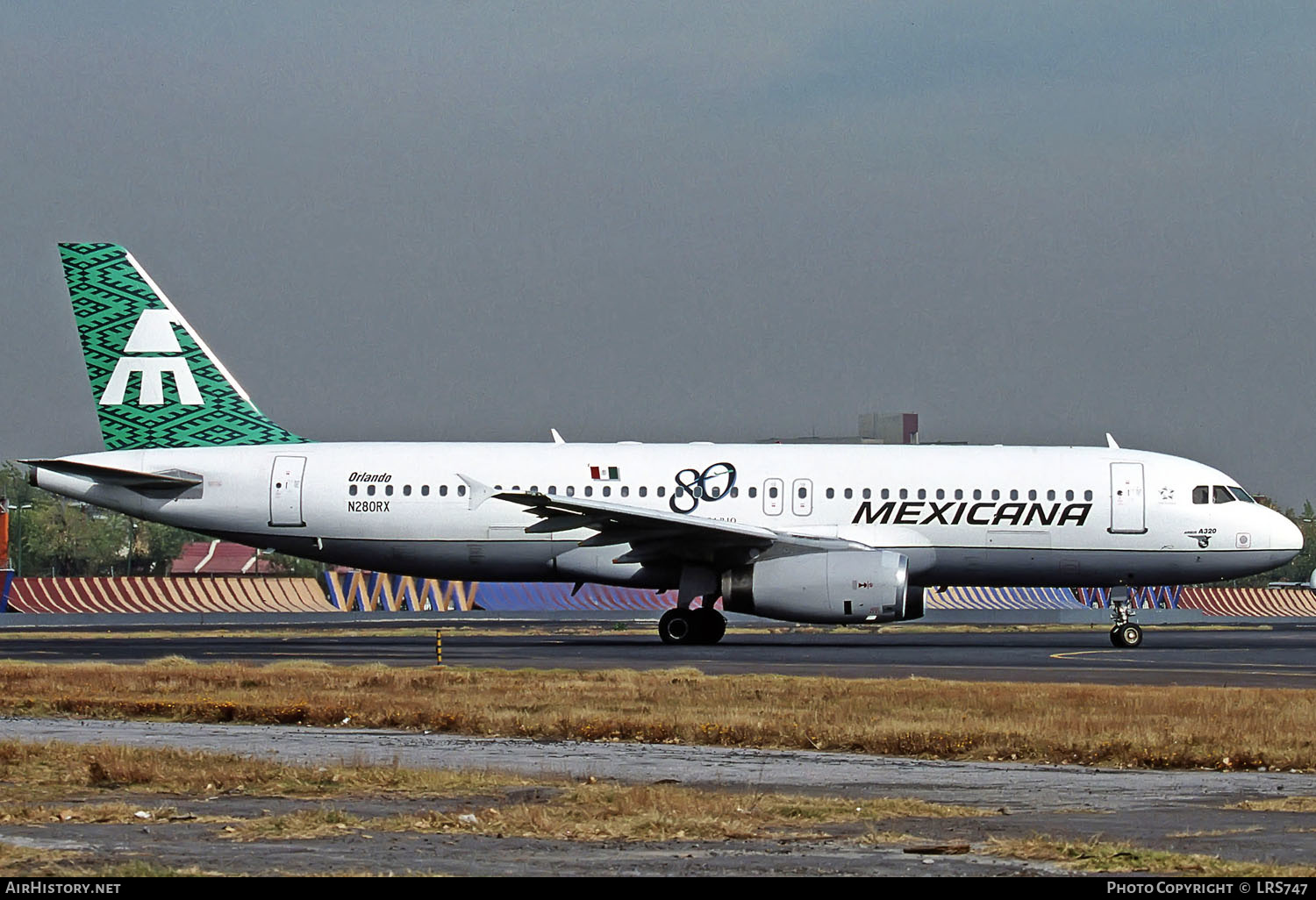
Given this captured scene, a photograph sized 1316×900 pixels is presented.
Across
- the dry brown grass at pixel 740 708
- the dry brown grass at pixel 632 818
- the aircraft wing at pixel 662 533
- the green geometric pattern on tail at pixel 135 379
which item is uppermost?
the green geometric pattern on tail at pixel 135 379

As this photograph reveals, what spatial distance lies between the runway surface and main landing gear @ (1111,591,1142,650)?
441 millimetres

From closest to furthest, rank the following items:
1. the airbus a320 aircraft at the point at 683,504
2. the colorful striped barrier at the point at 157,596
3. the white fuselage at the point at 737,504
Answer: the airbus a320 aircraft at the point at 683,504
the white fuselage at the point at 737,504
the colorful striped barrier at the point at 157,596

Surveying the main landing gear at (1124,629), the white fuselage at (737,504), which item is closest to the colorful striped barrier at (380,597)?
the main landing gear at (1124,629)

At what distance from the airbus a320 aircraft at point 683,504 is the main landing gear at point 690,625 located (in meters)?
0.04

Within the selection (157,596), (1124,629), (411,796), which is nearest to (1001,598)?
(157,596)

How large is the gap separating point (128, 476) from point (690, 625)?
11204 millimetres

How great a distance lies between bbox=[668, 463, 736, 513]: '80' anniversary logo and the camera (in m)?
34.8

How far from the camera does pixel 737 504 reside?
3469 cm

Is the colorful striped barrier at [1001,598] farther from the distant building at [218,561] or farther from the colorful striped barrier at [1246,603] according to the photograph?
the distant building at [218,561]

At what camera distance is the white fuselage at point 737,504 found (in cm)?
3450

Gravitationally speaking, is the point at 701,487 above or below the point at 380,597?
above

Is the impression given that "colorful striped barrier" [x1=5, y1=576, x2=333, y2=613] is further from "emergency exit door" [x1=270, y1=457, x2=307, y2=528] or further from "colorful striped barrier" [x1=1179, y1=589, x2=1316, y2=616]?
"colorful striped barrier" [x1=1179, y1=589, x2=1316, y2=616]

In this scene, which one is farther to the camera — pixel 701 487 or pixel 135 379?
pixel 135 379

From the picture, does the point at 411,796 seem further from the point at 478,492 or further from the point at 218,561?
the point at 218,561
